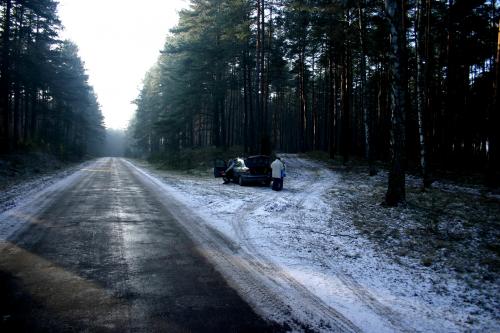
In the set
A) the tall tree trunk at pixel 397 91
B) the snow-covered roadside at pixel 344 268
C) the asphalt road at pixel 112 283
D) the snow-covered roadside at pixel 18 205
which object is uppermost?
the tall tree trunk at pixel 397 91

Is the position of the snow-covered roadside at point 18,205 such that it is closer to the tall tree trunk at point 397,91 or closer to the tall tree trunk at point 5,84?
the tall tree trunk at point 397,91

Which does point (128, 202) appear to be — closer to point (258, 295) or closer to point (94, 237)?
point (94, 237)

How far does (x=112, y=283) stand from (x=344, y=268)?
11.9 ft

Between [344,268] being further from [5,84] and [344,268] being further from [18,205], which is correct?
[5,84]

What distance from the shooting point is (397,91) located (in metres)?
10.2

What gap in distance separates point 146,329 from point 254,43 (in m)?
27.8

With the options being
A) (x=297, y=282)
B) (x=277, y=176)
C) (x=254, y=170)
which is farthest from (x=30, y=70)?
(x=297, y=282)

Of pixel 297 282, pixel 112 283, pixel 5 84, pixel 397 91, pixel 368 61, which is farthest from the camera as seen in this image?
pixel 368 61

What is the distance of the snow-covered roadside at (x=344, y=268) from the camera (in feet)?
12.8

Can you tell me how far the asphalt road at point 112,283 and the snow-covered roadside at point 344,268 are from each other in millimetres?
1178

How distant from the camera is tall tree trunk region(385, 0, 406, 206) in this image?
10016 millimetres

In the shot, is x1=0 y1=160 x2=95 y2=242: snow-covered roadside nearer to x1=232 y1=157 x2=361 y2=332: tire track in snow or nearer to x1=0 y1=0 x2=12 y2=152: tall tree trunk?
x1=232 y1=157 x2=361 y2=332: tire track in snow

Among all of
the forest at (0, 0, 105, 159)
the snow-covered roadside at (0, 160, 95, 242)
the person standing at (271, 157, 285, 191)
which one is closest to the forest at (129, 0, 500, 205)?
the person standing at (271, 157, 285, 191)

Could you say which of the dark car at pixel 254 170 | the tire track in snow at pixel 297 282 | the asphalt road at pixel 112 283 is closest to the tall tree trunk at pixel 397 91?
the tire track in snow at pixel 297 282
